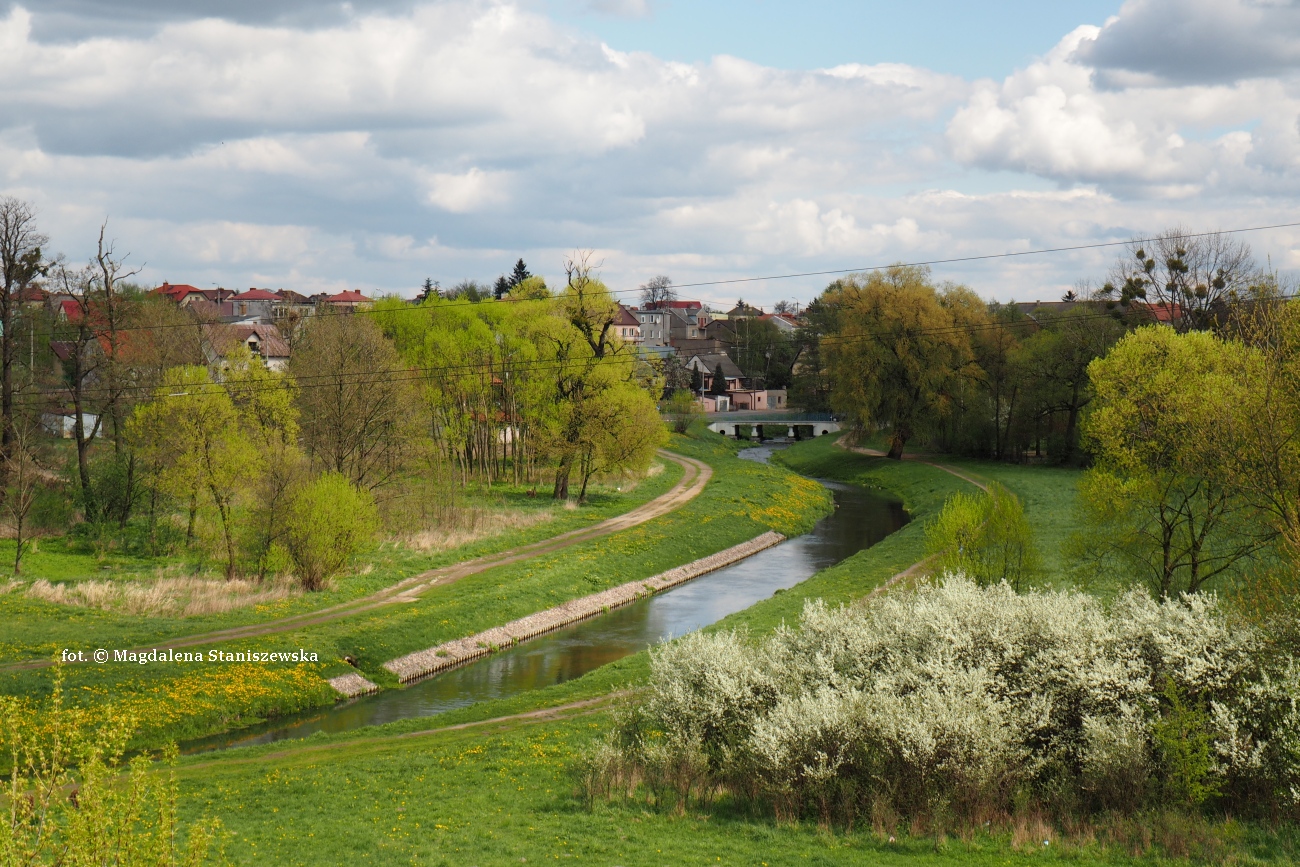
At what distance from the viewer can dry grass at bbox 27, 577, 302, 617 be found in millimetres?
35656

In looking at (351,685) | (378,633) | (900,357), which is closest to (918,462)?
(900,357)

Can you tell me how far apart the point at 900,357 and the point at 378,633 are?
51548mm

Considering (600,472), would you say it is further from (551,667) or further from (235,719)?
(235,719)

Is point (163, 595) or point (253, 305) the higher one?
point (253, 305)

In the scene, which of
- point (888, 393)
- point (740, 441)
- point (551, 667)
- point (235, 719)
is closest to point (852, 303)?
point (888, 393)

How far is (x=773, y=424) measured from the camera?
120 m

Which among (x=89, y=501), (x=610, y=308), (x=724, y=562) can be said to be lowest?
(x=724, y=562)

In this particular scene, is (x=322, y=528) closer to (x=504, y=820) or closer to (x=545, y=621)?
(x=545, y=621)

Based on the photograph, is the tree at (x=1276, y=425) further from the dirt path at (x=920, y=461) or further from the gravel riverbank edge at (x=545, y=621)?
the dirt path at (x=920, y=461)

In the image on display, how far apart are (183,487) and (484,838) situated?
30573 millimetres

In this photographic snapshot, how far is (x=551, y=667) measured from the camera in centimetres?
3441

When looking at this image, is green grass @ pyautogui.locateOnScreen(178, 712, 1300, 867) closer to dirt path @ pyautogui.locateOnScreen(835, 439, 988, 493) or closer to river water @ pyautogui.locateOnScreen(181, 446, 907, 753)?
river water @ pyautogui.locateOnScreen(181, 446, 907, 753)

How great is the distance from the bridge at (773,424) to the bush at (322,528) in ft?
249

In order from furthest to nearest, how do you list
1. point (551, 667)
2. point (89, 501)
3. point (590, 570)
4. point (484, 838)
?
point (89, 501), point (590, 570), point (551, 667), point (484, 838)
